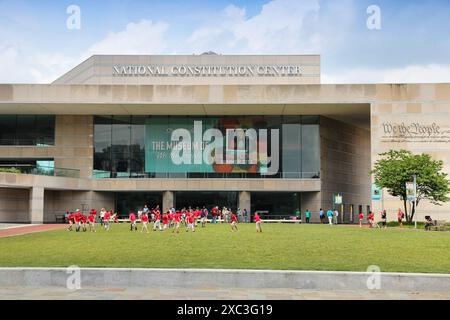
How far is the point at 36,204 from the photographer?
48219 millimetres

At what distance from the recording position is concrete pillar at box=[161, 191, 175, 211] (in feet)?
180

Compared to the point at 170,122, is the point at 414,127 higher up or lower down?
lower down

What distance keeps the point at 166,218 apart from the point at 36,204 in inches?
724

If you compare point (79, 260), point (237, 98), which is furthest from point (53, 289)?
point (237, 98)

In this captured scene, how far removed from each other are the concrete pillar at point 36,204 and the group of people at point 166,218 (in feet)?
8.59

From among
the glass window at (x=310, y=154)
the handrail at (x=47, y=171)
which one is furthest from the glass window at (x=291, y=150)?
the handrail at (x=47, y=171)

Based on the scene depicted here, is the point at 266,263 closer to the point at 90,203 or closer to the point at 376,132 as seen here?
the point at 376,132

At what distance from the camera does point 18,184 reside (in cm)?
4616

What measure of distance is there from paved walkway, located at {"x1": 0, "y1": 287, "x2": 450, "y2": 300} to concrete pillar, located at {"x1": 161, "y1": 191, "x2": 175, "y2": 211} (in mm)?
41793

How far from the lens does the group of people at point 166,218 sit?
32.0 metres

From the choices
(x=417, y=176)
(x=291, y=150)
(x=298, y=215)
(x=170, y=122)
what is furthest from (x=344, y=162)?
(x=170, y=122)

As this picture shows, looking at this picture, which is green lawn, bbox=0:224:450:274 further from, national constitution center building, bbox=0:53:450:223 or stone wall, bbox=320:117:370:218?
stone wall, bbox=320:117:370:218

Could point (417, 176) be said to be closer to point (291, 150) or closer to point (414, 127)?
point (414, 127)

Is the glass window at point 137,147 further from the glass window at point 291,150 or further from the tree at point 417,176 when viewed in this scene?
the tree at point 417,176
